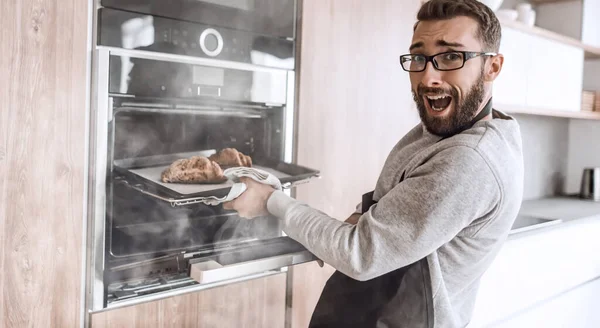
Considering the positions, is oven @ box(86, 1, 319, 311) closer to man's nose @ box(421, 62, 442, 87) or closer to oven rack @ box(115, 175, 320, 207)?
oven rack @ box(115, 175, 320, 207)

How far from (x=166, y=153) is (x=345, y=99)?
1.98ft

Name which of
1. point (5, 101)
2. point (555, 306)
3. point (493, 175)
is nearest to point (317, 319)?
point (493, 175)

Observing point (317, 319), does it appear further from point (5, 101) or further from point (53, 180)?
point (5, 101)

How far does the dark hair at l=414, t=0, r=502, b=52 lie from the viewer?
1.07 meters

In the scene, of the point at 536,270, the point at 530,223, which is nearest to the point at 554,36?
the point at 530,223

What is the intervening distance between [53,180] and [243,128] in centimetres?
51

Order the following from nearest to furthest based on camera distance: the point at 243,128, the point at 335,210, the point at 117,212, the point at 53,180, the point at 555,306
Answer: the point at 53,180
the point at 117,212
the point at 243,128
the point at 335,210
the point at 555,306

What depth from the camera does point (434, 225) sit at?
938mm

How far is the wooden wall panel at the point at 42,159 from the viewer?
40.7 inches

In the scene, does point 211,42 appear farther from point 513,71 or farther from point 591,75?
point 591,75

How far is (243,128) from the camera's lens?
4.72 feet

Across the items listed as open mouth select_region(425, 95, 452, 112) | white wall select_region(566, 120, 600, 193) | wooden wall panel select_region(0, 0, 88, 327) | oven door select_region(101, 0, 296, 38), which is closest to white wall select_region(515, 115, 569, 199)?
white wall select_region(566, 120, 600, 193)

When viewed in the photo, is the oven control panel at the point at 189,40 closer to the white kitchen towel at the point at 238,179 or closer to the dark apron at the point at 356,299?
the white kitchen towel at the point at 238,179

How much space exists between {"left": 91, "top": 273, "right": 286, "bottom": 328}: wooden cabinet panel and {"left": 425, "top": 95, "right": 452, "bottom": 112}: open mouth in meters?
0.69
